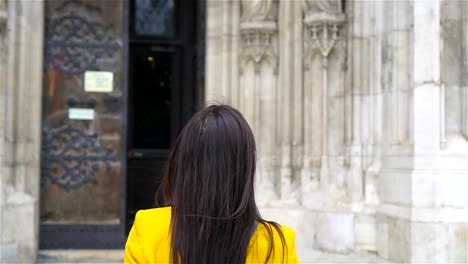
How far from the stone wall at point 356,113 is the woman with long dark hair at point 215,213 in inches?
148

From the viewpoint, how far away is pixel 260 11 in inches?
243

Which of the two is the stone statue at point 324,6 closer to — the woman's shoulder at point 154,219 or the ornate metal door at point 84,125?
the ornate metal door at point 84,125

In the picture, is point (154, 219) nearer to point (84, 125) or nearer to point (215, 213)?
point (215, 213)

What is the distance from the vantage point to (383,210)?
5.59 metres

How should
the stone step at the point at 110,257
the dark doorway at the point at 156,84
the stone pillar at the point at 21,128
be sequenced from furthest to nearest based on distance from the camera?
the dark doorway at the point at 156,84 < the stone step at the point at 110,257 < the stone pillar at the point at 21,128

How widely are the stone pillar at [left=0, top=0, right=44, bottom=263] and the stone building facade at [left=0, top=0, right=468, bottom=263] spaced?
0.04 feet

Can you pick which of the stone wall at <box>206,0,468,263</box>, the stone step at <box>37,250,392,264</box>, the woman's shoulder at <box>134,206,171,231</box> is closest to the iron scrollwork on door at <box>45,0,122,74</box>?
the stone wall at <box>206,0,468,263</box>

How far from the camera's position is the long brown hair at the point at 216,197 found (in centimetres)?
144

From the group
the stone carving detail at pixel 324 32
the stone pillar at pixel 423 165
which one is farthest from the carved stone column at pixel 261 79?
the stone pillar at pixel 423 165

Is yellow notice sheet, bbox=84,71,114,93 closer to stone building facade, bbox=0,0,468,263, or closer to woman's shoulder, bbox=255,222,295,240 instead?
stone building facade, bbox=0,0,468,263

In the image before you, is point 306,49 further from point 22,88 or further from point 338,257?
point 22,88

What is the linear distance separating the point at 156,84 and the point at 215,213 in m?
7.70

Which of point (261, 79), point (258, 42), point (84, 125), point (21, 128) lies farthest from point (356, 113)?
point (21, 128)

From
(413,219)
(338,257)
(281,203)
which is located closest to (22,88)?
(281,203)
